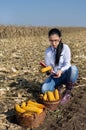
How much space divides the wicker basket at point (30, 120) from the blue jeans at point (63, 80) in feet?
4.14

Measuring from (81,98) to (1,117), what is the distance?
1827 mm

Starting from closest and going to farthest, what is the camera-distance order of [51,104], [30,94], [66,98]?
[51,104], [66,98], [30,94]

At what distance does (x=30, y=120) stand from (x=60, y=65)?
5.48 feet

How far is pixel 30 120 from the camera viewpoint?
570 centimetres

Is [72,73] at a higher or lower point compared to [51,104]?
higher

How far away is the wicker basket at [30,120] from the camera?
5.67 meters

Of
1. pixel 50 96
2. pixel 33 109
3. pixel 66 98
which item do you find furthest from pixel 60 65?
pixel 33 109

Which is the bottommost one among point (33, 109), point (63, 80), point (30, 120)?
point (30, 120)

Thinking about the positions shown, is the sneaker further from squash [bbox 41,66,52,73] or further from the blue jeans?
squash [bbox 41,66,52,73]

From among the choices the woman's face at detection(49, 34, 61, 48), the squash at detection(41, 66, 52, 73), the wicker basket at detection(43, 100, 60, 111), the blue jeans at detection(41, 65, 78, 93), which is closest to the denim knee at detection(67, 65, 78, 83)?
the blue jeans at detection(41, 65, 78, 93)

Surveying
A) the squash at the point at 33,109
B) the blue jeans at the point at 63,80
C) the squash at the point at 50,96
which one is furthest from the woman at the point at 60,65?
the squash at the point at 33,109

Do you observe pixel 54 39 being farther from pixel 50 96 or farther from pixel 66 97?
pixel 66 97

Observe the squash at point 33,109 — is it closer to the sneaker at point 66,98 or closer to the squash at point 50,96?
the squash at point 50,96

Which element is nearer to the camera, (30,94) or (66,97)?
(66,97)
